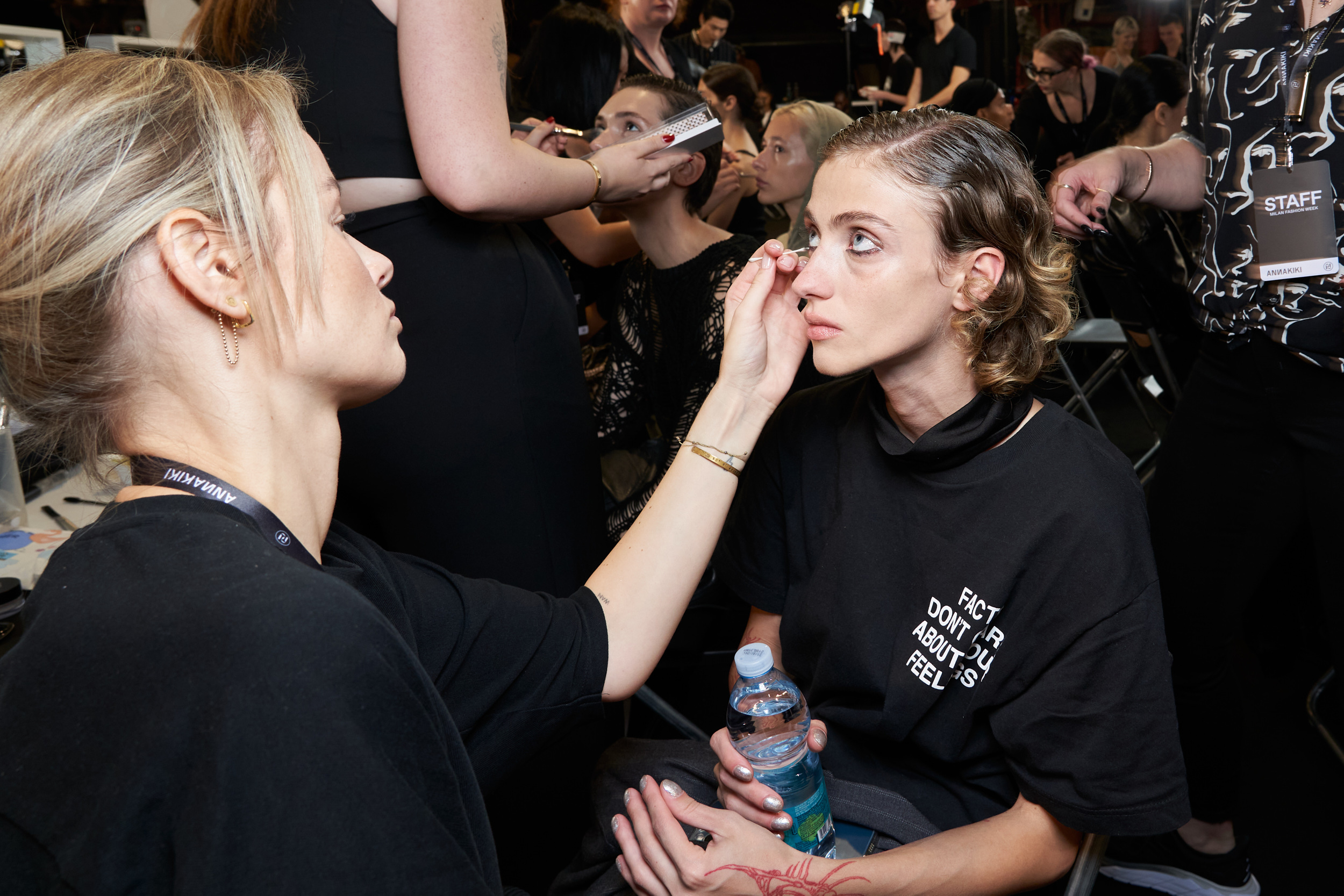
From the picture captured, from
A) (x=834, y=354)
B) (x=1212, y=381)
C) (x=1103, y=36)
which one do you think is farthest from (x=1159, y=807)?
(x=1103, y=36)

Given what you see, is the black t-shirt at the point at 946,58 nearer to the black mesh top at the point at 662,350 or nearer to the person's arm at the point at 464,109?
the black mesh top at the point at 662,350

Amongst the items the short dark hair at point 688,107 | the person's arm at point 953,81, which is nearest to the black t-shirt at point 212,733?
the short dark hair at point 688,107

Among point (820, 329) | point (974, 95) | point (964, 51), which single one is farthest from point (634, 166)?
point (964, 51)

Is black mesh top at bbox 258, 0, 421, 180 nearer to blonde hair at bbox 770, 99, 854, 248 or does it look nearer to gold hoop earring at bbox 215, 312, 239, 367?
gold hoop earring at bbox 215, 312, 239, 367

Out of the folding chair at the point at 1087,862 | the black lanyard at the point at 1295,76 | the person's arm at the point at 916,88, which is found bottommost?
the person's arm at the point at 916,88

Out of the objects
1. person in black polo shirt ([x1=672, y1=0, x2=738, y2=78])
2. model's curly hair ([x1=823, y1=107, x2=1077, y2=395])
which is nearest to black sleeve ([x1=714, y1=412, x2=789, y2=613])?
model's curly hair ([x1=823, y1=107, x2=1077, y2=395])

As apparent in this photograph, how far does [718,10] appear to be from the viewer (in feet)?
20.3

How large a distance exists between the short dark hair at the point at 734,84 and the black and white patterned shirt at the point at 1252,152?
2861 mm

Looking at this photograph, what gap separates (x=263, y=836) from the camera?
585 mm

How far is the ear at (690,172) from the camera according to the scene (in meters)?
2.26

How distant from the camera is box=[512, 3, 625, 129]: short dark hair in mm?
2516

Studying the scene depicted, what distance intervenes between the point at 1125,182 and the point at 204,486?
1.42m

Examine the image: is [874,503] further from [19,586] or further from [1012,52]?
[1012,52]

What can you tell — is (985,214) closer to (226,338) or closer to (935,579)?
(935,579)
